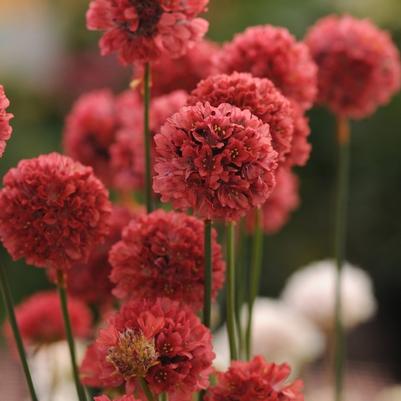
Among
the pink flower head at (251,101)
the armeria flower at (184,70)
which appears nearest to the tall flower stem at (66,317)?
the pink flower head at (251,101)

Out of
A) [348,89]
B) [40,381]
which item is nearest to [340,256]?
[348,89]

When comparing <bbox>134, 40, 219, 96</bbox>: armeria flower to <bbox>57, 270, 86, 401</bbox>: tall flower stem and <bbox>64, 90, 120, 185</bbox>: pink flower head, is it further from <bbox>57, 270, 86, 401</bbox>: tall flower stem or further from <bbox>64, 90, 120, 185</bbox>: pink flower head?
<bbox>57, 270, 86, 401</bbox>: tall flower stem

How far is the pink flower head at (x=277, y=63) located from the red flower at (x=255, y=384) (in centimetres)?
19

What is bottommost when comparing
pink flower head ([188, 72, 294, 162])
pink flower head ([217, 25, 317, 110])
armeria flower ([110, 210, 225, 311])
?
armeria flower ([110, 210, 225, 311])

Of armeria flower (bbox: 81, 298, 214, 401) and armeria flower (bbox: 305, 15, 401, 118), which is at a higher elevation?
armeria flower (bbox: 305, 15, 401, 118)

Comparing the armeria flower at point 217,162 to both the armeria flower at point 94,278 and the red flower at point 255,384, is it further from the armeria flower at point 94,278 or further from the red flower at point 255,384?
the armeria flower at point 94,278

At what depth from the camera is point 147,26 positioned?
489 mm

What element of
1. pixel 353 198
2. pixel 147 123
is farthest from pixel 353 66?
pixel 353 198

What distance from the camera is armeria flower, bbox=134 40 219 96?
2.16 ft

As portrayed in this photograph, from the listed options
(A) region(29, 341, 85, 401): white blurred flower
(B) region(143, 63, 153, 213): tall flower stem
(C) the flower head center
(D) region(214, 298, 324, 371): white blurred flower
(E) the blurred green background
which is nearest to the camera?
(C) the flower head center

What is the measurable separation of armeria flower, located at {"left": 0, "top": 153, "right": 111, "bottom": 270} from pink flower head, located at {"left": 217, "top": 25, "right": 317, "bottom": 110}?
0.15 m

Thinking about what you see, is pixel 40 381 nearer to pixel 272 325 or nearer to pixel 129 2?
pixel 272 325

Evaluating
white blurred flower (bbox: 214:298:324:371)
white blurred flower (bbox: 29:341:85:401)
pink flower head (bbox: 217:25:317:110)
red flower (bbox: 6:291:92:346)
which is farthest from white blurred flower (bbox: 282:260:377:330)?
pink flower head (bbox: 217:25:317:110)

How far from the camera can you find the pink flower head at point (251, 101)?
44 cm
